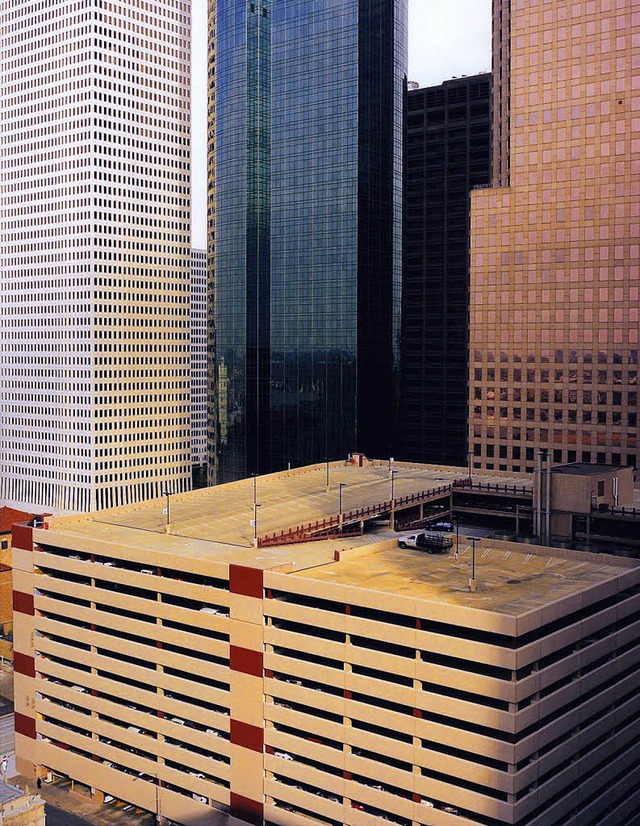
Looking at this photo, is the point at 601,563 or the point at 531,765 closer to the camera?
the point at 531,765

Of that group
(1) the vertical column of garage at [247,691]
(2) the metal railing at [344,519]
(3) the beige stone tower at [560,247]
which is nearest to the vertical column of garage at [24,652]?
(2) the metal railing at [344,519]

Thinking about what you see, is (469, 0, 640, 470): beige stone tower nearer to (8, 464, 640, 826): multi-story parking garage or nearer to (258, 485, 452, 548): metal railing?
(258, 485, 452, 548): metal railing

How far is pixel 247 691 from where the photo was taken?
289 ft

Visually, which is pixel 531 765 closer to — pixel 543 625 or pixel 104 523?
pixel 543 625

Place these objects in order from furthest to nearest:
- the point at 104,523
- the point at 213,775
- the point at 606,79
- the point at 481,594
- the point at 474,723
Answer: the point at 606,79
the point at 104,523
the point at 213,775
the point at 481,594
the point at 474,723

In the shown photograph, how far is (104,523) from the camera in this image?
11694 cm

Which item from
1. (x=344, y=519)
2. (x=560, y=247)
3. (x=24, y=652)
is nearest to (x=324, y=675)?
(x=344, y=519)

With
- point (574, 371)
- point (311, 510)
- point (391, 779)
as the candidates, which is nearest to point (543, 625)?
point (391, 779)

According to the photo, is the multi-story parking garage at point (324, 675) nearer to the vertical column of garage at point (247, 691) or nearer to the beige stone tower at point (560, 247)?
the vertical column of garage at point (247, 691)

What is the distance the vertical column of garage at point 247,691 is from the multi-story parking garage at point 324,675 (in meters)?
0.19

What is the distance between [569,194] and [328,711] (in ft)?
339

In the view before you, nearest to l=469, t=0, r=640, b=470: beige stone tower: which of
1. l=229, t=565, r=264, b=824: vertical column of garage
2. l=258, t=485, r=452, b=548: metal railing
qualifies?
l=258, t=485, r=452, b=548: metal railing

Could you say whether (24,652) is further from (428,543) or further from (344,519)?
(428,543)

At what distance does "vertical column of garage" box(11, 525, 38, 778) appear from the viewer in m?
111
